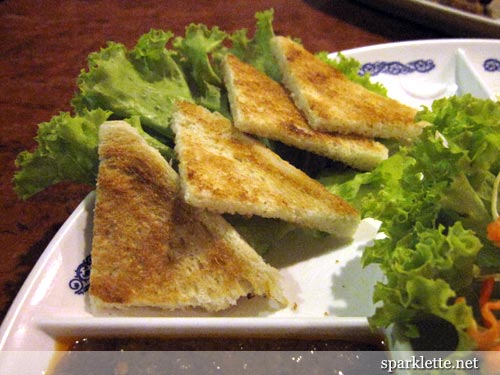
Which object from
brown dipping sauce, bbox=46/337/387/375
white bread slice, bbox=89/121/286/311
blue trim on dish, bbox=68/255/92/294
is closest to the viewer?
brown dipping sauce, bbox=46/337/387/375

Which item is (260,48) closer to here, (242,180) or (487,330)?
(242,180)

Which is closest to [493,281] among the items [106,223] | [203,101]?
[106,223]

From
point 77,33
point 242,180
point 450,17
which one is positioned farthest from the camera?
point 77,33

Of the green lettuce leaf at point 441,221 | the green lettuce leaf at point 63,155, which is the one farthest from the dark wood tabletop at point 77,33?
the green lettuce leaf at point 441,221

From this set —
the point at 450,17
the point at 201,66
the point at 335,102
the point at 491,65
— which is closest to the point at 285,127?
the point at 335,102

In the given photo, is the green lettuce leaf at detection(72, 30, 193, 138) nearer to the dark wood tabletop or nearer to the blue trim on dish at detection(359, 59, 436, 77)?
the dark wood tabletop

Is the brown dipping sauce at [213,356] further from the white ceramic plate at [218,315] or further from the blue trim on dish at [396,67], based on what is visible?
the blue trim on dish at [396,67]

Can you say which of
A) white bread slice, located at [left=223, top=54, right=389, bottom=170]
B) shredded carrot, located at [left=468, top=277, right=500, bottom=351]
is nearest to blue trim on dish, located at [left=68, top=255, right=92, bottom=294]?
white bread slice, located at [left=223, top=54, right=389, bottom=170]

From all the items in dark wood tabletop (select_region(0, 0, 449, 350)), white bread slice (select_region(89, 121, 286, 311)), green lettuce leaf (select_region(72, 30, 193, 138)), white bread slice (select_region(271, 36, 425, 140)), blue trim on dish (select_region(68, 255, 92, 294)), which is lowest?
dark wood tabletop (select_region(0, 0, 449, 350))
